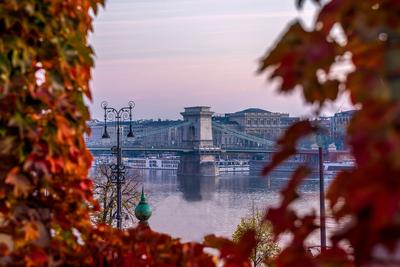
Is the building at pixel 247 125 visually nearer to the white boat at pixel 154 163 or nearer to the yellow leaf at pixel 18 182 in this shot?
the white boat at pixel 154 163

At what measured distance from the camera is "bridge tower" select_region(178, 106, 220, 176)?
3700cm

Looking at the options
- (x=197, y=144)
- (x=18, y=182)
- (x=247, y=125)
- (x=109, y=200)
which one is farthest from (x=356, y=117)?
(x=247, y=125)

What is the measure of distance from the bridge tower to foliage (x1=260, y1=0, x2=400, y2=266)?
118 feet

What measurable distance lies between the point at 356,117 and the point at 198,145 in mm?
37825

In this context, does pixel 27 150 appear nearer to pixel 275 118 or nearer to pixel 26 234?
pixel 26 234

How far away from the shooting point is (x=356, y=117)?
0.47 m

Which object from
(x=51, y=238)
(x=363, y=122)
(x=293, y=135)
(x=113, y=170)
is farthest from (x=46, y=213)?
(x=113, y=170)

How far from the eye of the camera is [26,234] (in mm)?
855

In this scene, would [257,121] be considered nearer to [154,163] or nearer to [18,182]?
[154,163]

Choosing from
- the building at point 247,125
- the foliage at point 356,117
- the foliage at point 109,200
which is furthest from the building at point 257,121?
the foliage at point 356,117

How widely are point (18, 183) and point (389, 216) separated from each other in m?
0.63

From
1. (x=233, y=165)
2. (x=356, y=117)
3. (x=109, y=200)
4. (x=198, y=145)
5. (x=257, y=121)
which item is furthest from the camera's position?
(x=257, y=121)

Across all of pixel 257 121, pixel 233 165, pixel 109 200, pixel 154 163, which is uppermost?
pixel 257 121

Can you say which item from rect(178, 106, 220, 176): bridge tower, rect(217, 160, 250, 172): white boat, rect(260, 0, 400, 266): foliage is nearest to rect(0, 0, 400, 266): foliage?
rect(260, 0, 400, 266): foliage
